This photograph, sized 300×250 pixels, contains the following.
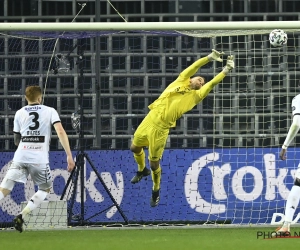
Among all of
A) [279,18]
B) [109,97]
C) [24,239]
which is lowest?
[24,239]

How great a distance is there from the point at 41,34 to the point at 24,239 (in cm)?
391

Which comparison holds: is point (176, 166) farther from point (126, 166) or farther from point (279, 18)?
point (279, 18)

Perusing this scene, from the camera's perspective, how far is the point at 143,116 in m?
19.0

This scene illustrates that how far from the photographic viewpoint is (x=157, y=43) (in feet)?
66.7

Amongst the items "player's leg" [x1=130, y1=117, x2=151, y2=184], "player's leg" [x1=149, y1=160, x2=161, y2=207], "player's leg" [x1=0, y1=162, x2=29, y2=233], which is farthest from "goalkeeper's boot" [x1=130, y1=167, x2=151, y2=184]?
"player's leg" [x1=0, y1=162, x2=29, y2=233]

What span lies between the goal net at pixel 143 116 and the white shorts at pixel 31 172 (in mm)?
2468

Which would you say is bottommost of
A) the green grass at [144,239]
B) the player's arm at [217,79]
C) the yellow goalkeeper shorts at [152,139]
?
the green grass at [144,239]

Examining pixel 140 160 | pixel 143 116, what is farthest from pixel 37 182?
pixel 143 116

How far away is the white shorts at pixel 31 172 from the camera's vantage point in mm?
14419

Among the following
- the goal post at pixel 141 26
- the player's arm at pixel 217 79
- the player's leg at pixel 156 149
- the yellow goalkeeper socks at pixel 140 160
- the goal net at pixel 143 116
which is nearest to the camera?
the player's arm at pixel 217 79

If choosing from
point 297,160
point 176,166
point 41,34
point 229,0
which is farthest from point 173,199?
point 229,0

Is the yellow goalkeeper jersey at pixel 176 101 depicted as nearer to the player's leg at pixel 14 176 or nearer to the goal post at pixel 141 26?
the goal post at pixel 141 26

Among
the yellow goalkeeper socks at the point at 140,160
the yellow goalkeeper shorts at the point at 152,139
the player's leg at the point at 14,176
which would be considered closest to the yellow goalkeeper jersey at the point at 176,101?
the yellow goalkeeper shorts at the point at 152,139

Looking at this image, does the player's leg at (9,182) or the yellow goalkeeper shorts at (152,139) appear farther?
the yellow goalkeeper shorts at (152,139)
